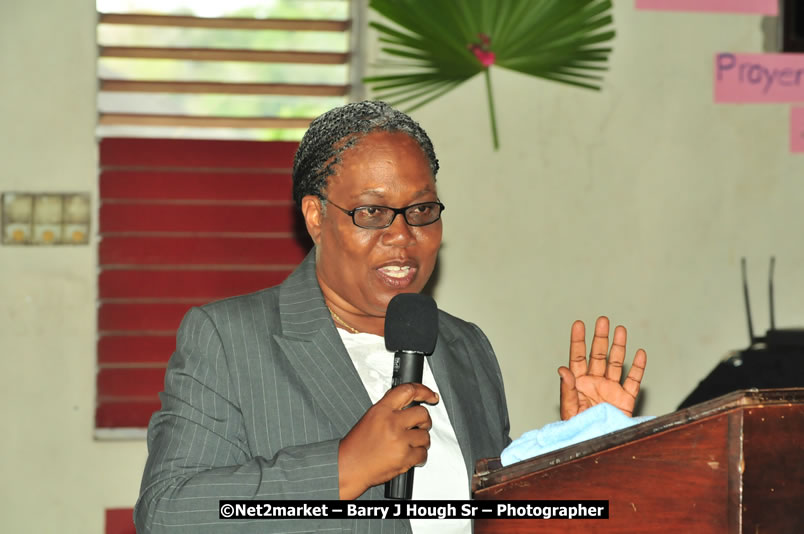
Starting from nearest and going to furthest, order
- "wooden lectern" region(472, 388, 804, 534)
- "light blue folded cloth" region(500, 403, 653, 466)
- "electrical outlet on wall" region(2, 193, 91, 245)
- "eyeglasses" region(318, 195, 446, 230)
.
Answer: "wooden lectern" region(472, 388, 804, 534) < "light blue folded cloth" region(500, 403, 653, 466) < "eyeglasses" region(318, 195, 446, 230) < "electrical outlet on wall" region(2, 193, 91, 245)

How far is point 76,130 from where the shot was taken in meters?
3.20

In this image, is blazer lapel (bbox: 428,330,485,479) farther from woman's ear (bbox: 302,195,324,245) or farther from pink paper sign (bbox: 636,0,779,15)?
pink paper sign (bbox: 636,0,779,15)

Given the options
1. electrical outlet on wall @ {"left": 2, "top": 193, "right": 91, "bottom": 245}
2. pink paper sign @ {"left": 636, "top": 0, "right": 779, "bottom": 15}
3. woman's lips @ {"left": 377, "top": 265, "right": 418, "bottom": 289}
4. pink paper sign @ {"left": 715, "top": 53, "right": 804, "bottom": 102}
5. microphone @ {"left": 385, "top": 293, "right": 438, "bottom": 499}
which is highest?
pink paper sign @ {"left": 636, "top": 0, "right": 779, "bottom": 15}

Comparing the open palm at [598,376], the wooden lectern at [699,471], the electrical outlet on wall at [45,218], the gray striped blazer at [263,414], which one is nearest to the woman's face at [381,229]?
the gray striped blazer at [263,414]

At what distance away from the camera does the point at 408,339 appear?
148 centimetres

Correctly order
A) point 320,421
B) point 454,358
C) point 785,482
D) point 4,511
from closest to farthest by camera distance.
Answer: point 785,482 < point 320,421 < point 454,358 < point 4,511

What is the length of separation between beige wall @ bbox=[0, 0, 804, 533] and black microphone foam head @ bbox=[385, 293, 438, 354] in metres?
1.79

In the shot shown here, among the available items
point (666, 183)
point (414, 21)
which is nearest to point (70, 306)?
point (414, 21)

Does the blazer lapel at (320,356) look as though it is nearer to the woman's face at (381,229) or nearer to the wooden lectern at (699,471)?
the woman's face at (381,229)

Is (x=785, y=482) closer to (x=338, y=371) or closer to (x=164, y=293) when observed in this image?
(x=338, y=371)

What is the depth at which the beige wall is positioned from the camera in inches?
126

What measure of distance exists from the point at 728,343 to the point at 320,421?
7.62ft

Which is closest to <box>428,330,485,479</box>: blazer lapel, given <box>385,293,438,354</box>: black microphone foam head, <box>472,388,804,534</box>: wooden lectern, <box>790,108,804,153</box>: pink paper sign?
<box>385,293,438,354</box>: black microphone foam head

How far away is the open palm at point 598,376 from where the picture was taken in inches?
71.2
